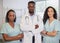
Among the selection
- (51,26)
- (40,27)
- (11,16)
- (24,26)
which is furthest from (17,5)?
(51,26)

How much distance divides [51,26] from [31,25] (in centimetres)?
29

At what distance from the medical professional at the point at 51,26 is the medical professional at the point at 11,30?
0.36 metres

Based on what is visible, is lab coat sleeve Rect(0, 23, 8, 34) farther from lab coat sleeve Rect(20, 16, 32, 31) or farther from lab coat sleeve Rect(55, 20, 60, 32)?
lab coat sleeve Rect(55, 20, 60, 32)

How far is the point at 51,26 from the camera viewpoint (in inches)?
73.2

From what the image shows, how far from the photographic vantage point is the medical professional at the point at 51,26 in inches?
72.8

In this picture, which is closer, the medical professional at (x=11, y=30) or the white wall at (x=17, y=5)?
the medical professional at (x=11, y=30)

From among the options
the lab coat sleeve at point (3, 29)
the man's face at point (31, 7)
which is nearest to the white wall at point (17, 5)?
the man's face at point (31, 7)

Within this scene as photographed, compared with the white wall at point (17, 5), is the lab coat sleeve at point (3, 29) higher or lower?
lower

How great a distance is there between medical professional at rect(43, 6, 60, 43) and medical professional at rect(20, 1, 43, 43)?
84mm

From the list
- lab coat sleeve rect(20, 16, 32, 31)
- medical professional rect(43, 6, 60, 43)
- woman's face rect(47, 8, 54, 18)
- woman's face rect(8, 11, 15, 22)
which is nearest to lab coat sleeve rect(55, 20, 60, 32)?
medical professional rect(43, 6, 60, 43)

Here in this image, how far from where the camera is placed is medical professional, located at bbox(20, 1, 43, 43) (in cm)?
183

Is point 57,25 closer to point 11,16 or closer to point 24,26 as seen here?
point 24,26

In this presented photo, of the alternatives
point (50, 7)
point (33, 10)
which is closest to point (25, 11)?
point (33, 10)

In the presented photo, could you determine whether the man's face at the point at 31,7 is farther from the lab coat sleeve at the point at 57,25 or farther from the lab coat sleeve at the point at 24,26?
the lab coat sleeve at the point at 57,25
